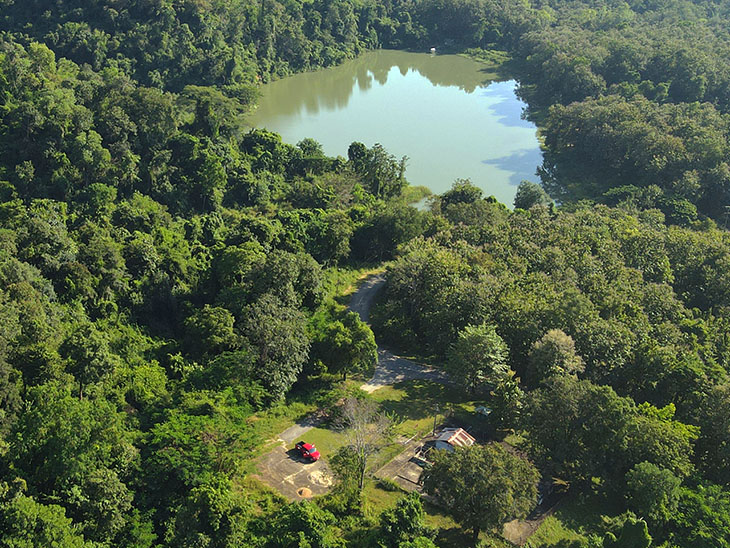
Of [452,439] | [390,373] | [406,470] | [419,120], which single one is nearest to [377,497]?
[406,470]

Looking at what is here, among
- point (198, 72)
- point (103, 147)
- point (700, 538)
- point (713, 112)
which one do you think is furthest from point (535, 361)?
point (198, 72)

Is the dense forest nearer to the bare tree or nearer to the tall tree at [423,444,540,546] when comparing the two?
the tall tree at [423,444,540,546]

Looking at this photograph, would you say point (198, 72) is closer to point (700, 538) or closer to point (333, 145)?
point (333, 145)

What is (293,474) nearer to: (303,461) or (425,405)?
(303,461)

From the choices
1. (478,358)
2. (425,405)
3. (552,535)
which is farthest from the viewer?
(425,405)

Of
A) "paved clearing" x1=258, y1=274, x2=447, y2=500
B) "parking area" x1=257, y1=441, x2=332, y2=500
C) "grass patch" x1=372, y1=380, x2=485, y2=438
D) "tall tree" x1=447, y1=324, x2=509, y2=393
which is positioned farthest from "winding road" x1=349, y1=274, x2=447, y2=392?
"parking area" x1=257, y1=441, x2=332, y2=500

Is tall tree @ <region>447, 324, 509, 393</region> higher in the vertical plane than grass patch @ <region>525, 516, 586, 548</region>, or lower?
higher
